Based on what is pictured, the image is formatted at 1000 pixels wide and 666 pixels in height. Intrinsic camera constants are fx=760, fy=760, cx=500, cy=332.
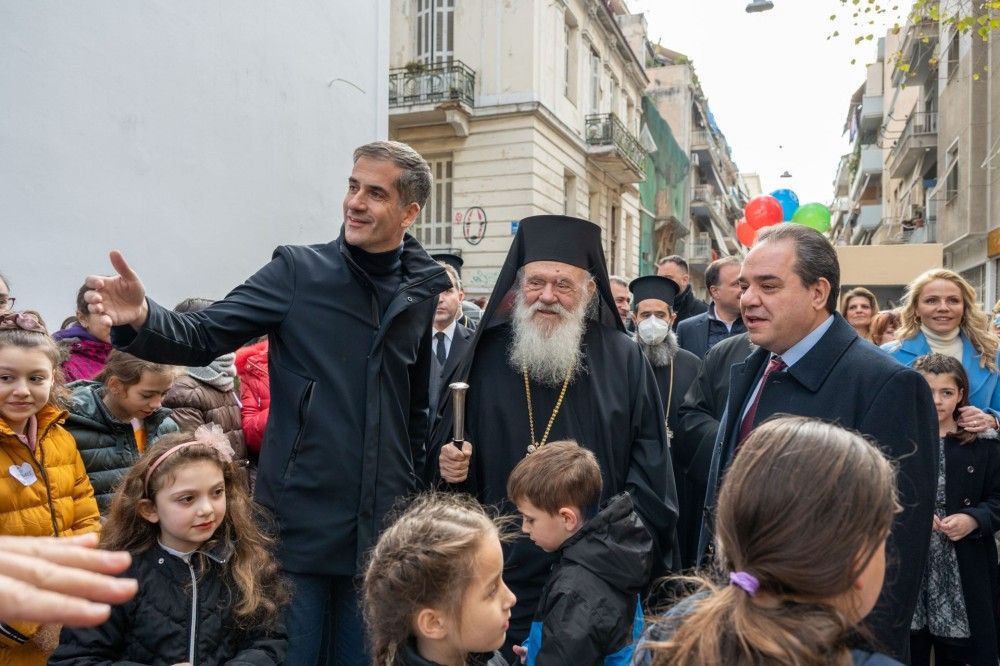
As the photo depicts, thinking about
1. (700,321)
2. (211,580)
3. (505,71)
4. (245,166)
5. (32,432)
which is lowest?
(211,580)

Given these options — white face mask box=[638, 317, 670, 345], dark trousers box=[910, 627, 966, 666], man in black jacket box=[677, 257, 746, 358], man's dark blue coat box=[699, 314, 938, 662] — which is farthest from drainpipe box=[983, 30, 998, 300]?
man's dark blue coat box=[699, 314, 938, 662]

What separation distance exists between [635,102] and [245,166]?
850 inches

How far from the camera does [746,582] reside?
4.29 ft

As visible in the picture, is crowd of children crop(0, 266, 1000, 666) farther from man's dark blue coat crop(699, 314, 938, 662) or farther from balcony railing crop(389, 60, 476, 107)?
balcony railing crop(389, 60, 476, 107)

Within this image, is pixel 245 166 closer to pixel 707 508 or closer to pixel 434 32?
pixel 707 508

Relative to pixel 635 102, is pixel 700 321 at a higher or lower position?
lower

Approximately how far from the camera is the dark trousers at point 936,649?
358cm

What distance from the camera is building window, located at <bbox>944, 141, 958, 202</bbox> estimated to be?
61.1 ft

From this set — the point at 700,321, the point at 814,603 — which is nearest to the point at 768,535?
the point at 814,603

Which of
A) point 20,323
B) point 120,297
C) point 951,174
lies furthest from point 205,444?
point 951,174

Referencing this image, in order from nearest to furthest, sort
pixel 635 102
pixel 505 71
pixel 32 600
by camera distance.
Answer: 1. pixel 32 600
2. pixel 505 71
3. pixel 635 102

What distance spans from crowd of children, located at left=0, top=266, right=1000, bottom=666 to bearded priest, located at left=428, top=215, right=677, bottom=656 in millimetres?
401

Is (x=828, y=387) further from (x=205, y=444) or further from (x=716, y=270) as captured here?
(x=716, y=270)

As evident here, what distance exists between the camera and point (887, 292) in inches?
533
